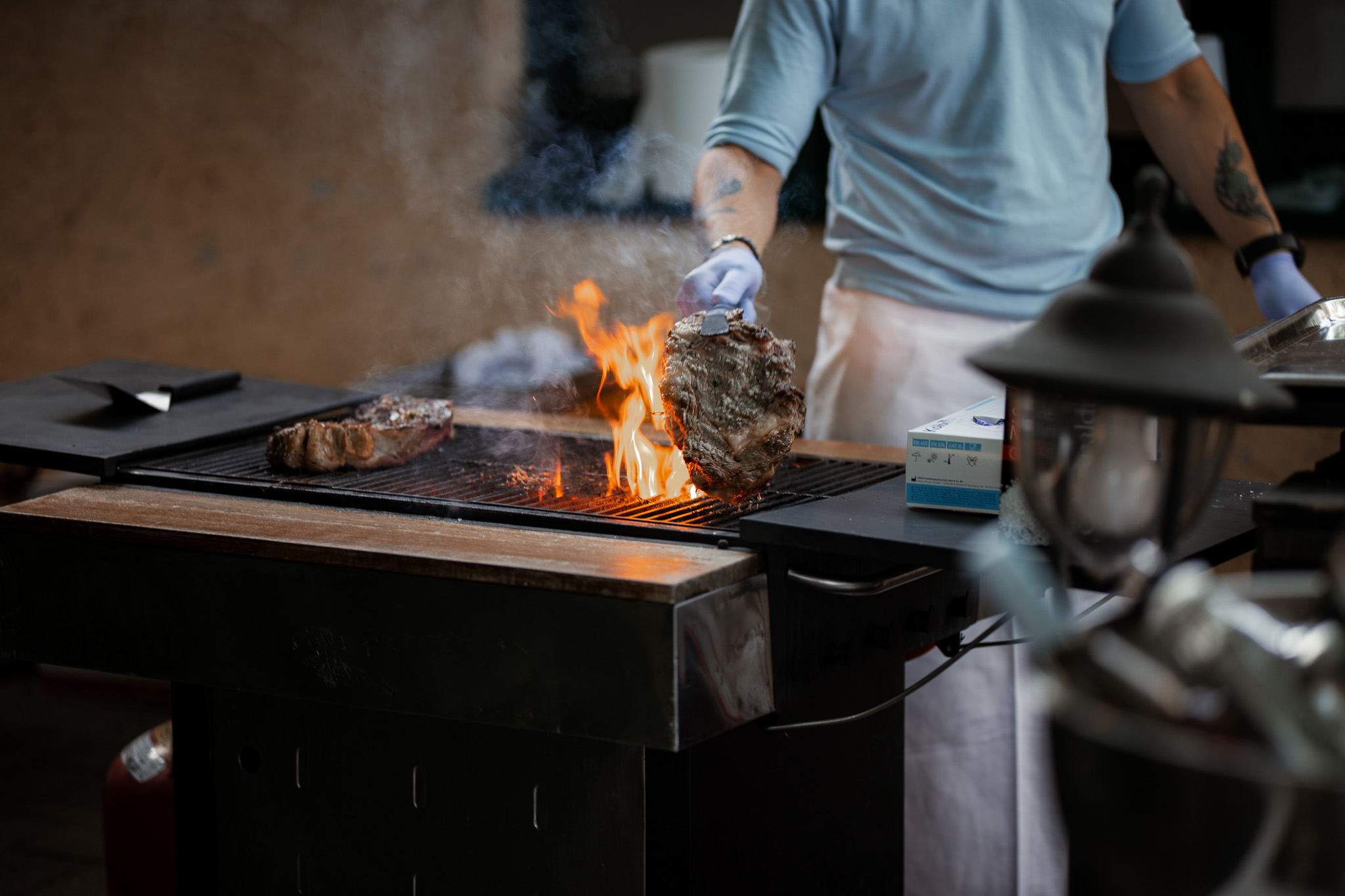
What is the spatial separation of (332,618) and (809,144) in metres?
3.02

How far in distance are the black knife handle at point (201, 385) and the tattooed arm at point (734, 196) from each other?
3.24 feet


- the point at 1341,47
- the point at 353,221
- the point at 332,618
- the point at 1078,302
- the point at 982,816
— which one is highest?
the point at 1341,47

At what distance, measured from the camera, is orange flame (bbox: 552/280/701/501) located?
1973mm

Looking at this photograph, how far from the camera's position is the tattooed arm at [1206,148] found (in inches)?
94.8

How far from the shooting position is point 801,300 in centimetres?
423

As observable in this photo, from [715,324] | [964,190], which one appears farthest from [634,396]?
[964,190]

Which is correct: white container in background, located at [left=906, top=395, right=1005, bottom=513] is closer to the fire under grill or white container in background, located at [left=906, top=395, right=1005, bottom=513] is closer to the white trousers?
the fire under grill

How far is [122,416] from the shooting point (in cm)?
228

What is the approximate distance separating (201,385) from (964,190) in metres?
1.55

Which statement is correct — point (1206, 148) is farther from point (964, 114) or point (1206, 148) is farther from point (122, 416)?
point (122, 416)

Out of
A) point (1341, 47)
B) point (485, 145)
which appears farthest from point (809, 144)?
point (1341, 47)

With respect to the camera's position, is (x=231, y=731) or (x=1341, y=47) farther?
(x=1341, y=47)

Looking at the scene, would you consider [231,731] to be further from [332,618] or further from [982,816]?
[982,816]

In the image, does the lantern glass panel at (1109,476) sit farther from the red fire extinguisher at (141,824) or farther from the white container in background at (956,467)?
the red fire extinguisher at (141,824)
